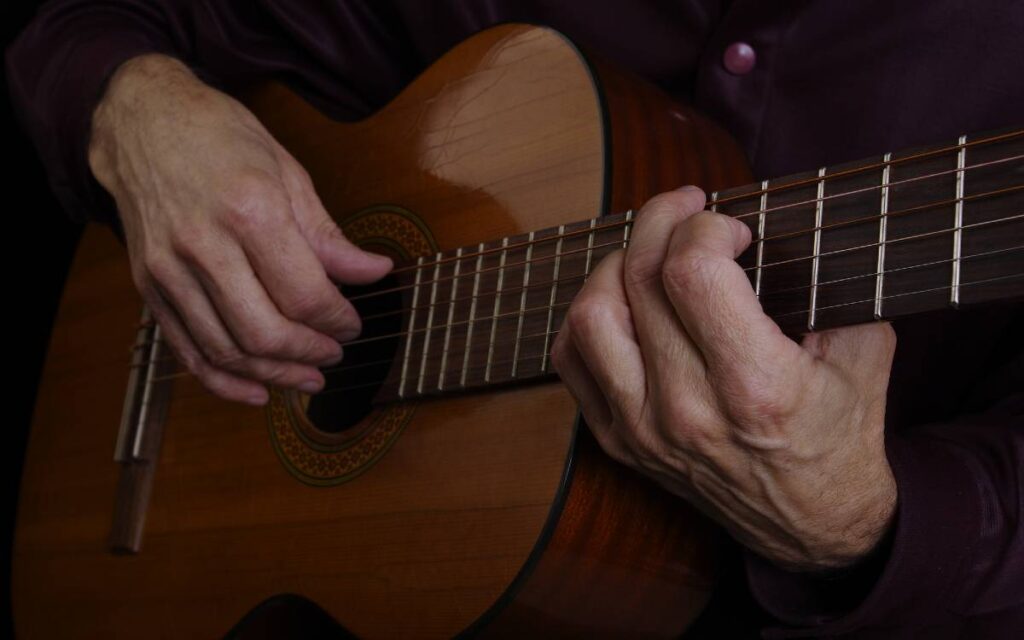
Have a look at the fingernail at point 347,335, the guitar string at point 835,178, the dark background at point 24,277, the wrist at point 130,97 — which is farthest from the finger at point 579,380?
the dark background at point 24,277

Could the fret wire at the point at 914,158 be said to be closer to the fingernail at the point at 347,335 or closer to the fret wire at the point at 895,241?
the fret wire at the point at 895,241

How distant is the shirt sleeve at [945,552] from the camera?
82 centimetres

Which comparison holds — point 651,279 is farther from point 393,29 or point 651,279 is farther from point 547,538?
point 393,29

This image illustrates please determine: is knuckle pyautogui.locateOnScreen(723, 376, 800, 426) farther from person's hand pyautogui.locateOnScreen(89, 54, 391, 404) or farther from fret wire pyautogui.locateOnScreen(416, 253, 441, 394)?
person's hand pyautogui.locateOnScreen(89, 54, 391, 404)

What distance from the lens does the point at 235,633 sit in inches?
45.5

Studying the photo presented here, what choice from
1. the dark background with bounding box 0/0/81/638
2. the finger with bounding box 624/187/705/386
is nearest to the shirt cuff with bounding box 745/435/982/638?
the finger with bounding box 624/187/705/386

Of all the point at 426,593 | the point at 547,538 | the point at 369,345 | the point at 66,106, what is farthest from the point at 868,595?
the point at 66,106

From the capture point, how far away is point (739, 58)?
44.3 inches

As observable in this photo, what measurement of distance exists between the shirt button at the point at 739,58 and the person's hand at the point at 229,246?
45 cm

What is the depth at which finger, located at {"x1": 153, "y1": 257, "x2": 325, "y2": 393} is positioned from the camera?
1125 millimetres

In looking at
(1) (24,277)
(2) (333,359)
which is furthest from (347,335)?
(1) (24,277)

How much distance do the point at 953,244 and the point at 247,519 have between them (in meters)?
0.85

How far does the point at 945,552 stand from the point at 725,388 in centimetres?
28

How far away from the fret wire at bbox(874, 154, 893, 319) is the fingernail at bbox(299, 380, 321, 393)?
661 millimetres
